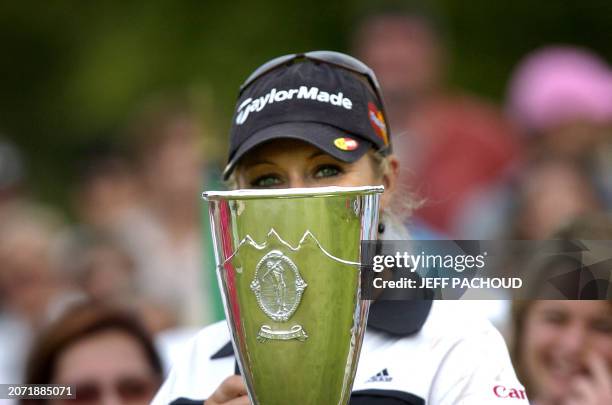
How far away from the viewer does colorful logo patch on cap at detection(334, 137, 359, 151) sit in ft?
7.34

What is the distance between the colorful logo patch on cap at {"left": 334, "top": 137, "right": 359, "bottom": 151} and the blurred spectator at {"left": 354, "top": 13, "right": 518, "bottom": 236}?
316 cm

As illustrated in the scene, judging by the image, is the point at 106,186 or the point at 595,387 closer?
the point at 595,387

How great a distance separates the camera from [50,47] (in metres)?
8.98

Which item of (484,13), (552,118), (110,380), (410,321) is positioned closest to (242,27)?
(484,13)

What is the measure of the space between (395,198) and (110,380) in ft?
2.79

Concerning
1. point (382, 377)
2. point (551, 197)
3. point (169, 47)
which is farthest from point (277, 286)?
point (169, 47)

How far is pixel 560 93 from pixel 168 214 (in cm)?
202

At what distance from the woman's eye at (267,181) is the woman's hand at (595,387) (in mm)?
862

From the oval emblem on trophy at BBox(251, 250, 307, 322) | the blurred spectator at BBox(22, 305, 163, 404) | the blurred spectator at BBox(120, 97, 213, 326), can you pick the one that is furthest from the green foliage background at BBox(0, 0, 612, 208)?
the oval emblem on trophy at BBox(251, 250, 307, 322)

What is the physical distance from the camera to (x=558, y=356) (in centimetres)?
267

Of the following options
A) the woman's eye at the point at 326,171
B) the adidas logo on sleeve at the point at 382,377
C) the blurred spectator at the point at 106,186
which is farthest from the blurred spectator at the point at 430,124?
the adidas logo on sleeve at the point at 382,377

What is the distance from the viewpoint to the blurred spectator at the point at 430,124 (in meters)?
5.58

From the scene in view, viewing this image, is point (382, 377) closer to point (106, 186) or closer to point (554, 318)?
point (554, 318)

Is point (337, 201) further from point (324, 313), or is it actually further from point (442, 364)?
point (442, 364)
